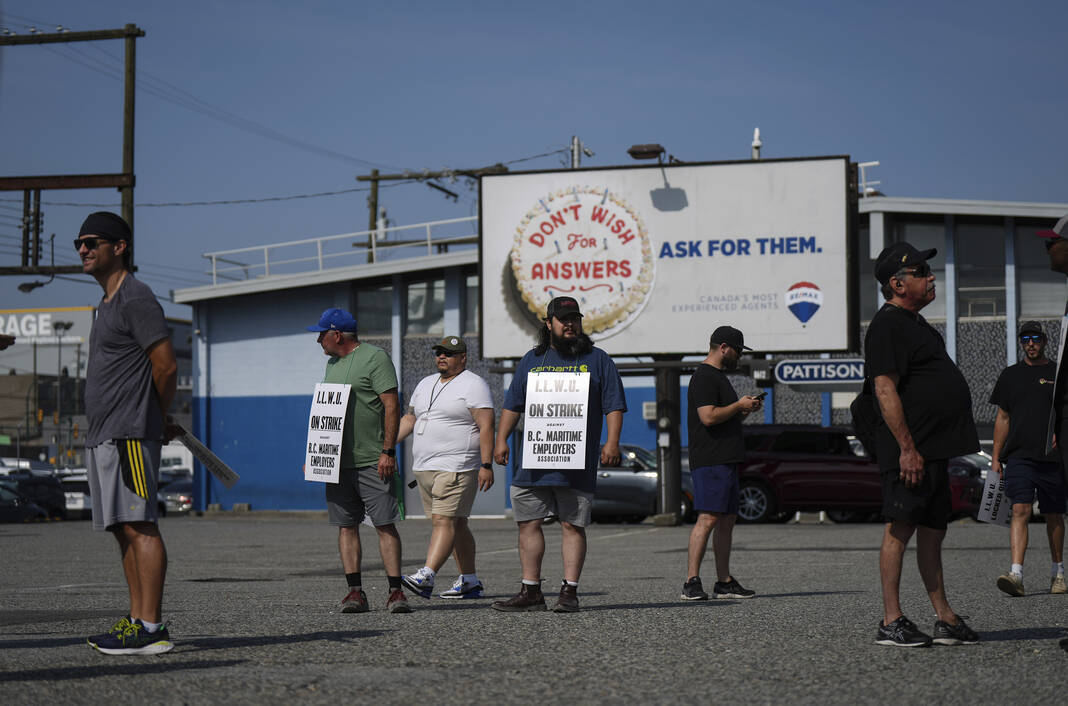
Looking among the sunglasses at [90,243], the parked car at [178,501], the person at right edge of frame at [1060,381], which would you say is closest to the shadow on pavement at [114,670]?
the sunglasses at [90,243]

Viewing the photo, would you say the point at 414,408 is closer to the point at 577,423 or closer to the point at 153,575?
the point at 577,423

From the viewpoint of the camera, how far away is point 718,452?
9.58m

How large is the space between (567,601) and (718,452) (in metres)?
1.88

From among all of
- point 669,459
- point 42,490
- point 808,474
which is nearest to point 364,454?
point 808,474

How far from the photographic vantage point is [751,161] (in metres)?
26.0

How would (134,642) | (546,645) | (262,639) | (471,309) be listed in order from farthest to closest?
(471,309), (262,639), (546,645), (134,642)

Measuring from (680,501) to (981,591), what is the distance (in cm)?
1629

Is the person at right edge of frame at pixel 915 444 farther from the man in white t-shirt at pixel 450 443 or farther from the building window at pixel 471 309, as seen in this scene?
the building window at pixel 471 309

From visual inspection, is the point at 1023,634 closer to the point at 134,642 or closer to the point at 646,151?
the point at 134,642

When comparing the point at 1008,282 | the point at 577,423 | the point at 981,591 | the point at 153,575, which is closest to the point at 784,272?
the point at 1008,282

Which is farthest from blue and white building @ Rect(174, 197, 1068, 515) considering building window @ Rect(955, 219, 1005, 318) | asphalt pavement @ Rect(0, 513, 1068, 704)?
asphalt pavement @ Rect(0, 513, 1068, 704)

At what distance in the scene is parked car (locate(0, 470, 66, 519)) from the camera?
2934cm

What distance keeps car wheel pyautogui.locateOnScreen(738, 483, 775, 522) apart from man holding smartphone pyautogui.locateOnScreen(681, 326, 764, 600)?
1465cm

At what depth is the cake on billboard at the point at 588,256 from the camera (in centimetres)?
2642
